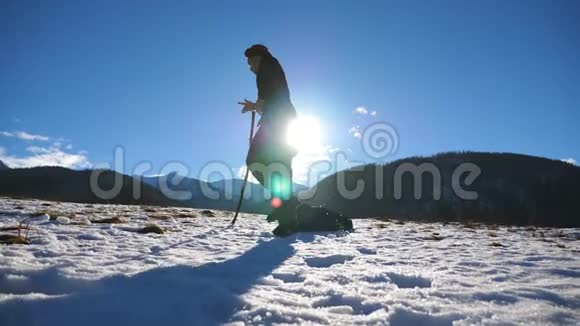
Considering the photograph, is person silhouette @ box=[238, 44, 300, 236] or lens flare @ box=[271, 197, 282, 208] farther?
lens flare @ box=[271, 197, 282, 208]

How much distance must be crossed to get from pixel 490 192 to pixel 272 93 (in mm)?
73605

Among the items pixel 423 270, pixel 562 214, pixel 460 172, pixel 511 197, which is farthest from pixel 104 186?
pixel 562 214

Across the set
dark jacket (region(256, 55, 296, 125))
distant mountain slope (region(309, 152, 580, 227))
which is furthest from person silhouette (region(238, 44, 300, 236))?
distant mountain slope (region(309, 152, 580, 227))

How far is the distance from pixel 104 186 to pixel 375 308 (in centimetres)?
6996

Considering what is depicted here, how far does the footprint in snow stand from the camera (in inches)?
150

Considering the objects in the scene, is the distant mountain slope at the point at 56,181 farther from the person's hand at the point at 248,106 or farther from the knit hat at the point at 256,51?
the knit hat at the point at 256,51

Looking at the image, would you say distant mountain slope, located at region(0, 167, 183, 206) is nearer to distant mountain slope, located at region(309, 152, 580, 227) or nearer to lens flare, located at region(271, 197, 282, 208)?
distant mountain slope, located at region(309, 152, 580, 227)

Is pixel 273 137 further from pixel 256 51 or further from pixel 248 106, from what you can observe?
pixel 256 51

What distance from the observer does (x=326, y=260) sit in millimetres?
3992

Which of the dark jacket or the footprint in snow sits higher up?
the dark jacket

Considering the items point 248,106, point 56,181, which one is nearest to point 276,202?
point 248,106

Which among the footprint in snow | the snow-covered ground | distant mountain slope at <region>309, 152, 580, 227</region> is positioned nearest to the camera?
the snow-covered ground

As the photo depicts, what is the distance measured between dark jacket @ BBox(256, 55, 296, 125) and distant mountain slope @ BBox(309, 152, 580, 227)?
2120 inches

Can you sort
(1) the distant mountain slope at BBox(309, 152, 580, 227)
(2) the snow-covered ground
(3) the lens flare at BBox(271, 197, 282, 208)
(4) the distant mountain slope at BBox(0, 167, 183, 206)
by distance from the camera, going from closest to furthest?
(2) the snow-covered ground < (3) the lens flare at BBox(271, 197, 282, 208) < (4) the distant mountain slope at BBox(0, 167, 183, 206) < (1) the distant mountain slope at BBox(309, 152, 580, 227)
